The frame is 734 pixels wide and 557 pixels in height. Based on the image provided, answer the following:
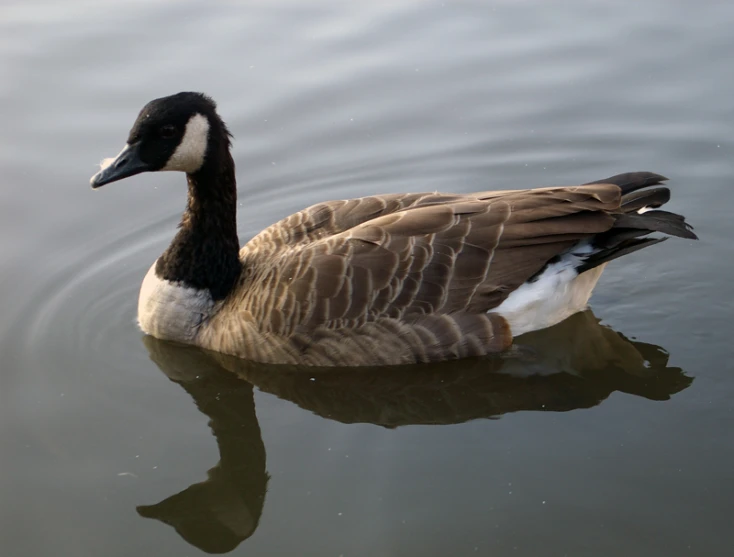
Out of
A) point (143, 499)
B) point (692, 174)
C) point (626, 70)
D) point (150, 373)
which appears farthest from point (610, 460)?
point (626, 70)

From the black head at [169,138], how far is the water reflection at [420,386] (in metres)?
1.44

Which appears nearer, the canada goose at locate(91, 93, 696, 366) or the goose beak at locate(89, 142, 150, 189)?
the canada goose at locate(91, 93, 696, 366)

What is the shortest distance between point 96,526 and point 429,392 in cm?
238

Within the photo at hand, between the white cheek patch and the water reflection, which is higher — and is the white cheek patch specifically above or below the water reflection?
above

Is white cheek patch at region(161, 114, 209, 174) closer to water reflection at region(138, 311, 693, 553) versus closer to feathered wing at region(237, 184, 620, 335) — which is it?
feathered wing at region(237, 184, 620, 335)

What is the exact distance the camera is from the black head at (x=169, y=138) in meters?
7.11

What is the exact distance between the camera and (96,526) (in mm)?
5832

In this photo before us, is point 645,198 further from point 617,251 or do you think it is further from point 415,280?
point 415,280

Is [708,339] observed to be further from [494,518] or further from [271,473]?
[271,473]

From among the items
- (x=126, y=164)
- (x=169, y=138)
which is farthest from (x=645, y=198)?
(x=126, y=164)

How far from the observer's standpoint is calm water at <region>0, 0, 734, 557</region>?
5.76 metres

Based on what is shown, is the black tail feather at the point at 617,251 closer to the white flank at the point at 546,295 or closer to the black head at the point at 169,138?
the white flank at the point at 546,295

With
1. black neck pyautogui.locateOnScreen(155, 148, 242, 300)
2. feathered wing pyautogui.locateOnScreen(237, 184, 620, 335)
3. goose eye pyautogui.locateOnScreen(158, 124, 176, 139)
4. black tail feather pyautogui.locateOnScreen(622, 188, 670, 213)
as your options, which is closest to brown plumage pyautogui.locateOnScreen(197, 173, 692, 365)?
feathered wing pyautogui.locateOnScreen(237, 184, 620, 335)

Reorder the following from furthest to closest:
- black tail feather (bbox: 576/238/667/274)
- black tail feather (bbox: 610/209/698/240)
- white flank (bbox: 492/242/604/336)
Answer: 1. white flank (bbox: 492/242/604/336)
2. black tail feather (bbox: 576/238/667/274)
3. black tail feather (bbox: 610/209/698/240)
